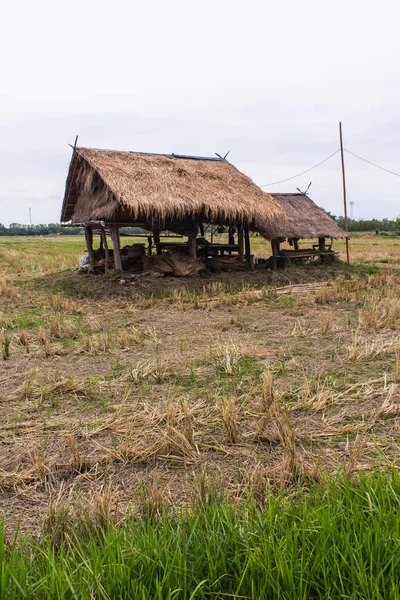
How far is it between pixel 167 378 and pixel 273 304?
478cm

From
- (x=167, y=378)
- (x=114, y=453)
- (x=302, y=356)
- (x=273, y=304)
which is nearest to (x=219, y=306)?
(x=273, y=304)

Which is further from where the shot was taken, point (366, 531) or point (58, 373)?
point (58, 373)

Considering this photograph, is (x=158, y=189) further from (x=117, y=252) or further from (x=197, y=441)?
(x=197, y=441)

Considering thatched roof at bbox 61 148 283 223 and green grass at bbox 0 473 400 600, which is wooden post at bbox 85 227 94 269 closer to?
thatched roof at bbox 61 148 283 223

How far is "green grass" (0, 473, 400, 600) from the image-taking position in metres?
1.56

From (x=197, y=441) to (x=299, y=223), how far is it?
1306cm

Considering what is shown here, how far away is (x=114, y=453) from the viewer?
2.98 meters

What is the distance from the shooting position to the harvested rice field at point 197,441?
1.69 m

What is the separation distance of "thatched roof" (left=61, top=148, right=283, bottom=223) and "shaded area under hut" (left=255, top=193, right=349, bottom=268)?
1155 mm

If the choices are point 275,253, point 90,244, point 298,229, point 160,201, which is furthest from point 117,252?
point 298,229

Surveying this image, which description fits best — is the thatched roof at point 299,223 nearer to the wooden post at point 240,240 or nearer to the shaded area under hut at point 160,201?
the shaded area under hut at point 160,201

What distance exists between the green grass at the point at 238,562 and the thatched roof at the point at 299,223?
40.8ft

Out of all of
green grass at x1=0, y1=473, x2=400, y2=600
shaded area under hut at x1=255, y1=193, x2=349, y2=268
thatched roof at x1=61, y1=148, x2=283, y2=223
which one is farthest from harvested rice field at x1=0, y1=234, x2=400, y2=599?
shaded area under hut at x1=255, y1=193, x2=349, y2=268

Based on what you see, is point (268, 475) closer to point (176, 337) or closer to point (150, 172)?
point (176, 337)
